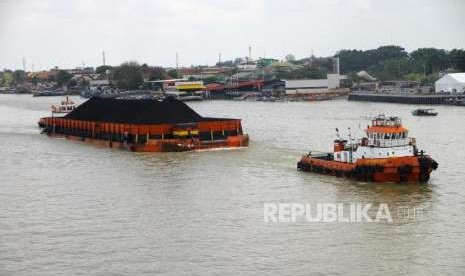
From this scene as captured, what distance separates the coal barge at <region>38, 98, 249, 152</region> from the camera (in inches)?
1391

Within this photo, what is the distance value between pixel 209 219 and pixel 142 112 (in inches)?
771

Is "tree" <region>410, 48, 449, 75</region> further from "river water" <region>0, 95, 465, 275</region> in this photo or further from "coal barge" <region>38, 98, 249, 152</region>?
"river water" <region>0, 95, 465, 275</region>

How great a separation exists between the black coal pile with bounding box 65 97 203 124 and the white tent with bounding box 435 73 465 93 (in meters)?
40.5

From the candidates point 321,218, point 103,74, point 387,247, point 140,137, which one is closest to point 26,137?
point 140,137

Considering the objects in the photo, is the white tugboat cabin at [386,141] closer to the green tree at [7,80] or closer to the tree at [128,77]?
the tree at [128,77]

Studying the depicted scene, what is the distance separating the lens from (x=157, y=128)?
35906 millimetres

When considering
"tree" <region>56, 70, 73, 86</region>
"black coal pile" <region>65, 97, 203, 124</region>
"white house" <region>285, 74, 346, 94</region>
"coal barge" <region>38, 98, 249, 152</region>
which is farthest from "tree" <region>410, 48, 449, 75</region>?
"coal barge" <region>38, 98, 249, 152</region>

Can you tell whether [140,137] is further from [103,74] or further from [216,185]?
[103,74]

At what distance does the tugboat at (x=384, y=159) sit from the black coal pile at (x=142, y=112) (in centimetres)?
1309

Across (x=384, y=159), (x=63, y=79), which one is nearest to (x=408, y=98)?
(x=384, y=159)

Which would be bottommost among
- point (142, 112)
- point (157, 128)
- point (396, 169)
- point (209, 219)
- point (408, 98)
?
point (209, 219)

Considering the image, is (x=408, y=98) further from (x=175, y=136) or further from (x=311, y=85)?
(x=175, y=136)

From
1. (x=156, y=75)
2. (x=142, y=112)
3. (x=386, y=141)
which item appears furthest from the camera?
(x=156, y=75)

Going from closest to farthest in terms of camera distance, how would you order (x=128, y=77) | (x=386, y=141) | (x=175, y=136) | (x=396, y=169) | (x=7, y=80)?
(x=396, y=169) < (x=386, y=141) < (x=175, y=136) < (x=128, y=77) < (x=7, y=80)
